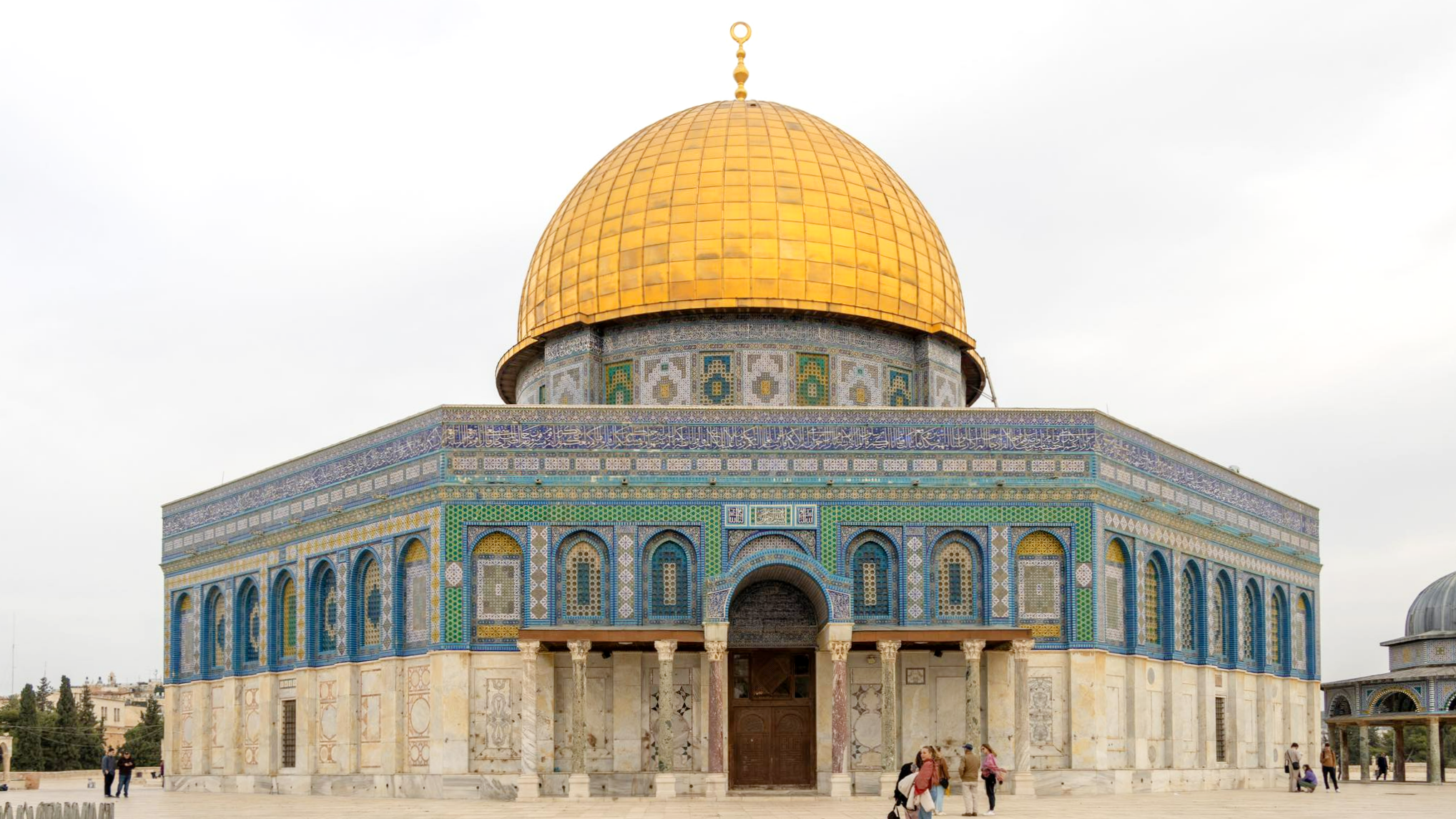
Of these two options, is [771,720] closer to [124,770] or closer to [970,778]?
[970,778]

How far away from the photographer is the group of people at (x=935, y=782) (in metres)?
17.7

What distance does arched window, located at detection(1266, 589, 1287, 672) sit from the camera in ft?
108

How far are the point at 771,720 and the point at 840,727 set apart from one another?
2016 mm

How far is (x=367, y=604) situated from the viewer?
93.3 ft

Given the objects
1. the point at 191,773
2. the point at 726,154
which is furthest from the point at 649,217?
the point at 191,773

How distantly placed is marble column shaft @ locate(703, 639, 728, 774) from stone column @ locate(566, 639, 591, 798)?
73.5 inches

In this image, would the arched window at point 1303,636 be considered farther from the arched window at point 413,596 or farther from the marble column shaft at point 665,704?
the arched window at point 413,596

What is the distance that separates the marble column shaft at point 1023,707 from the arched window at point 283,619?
12.8 m

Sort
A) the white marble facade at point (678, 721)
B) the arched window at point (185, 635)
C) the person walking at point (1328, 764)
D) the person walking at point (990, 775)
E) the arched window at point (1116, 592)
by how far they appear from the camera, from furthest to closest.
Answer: the arched window at point (185, 635)
the person walking at point (1328, 764)
the arched window at point (1116, 592)
the white marble facade at point (678, 721)
the person walking at point (990, 775)

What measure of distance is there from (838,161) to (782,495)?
8.71 m

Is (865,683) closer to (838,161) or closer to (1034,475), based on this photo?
(1034,475)

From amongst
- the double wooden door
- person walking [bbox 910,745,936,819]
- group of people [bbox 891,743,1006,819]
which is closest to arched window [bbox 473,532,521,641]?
the double wooden door

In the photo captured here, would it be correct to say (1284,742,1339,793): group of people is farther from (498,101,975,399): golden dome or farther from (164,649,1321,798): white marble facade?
(498,101,975,399): golden dome

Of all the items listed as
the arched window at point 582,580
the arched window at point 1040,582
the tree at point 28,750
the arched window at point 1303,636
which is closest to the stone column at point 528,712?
the arched window at point 582,580
